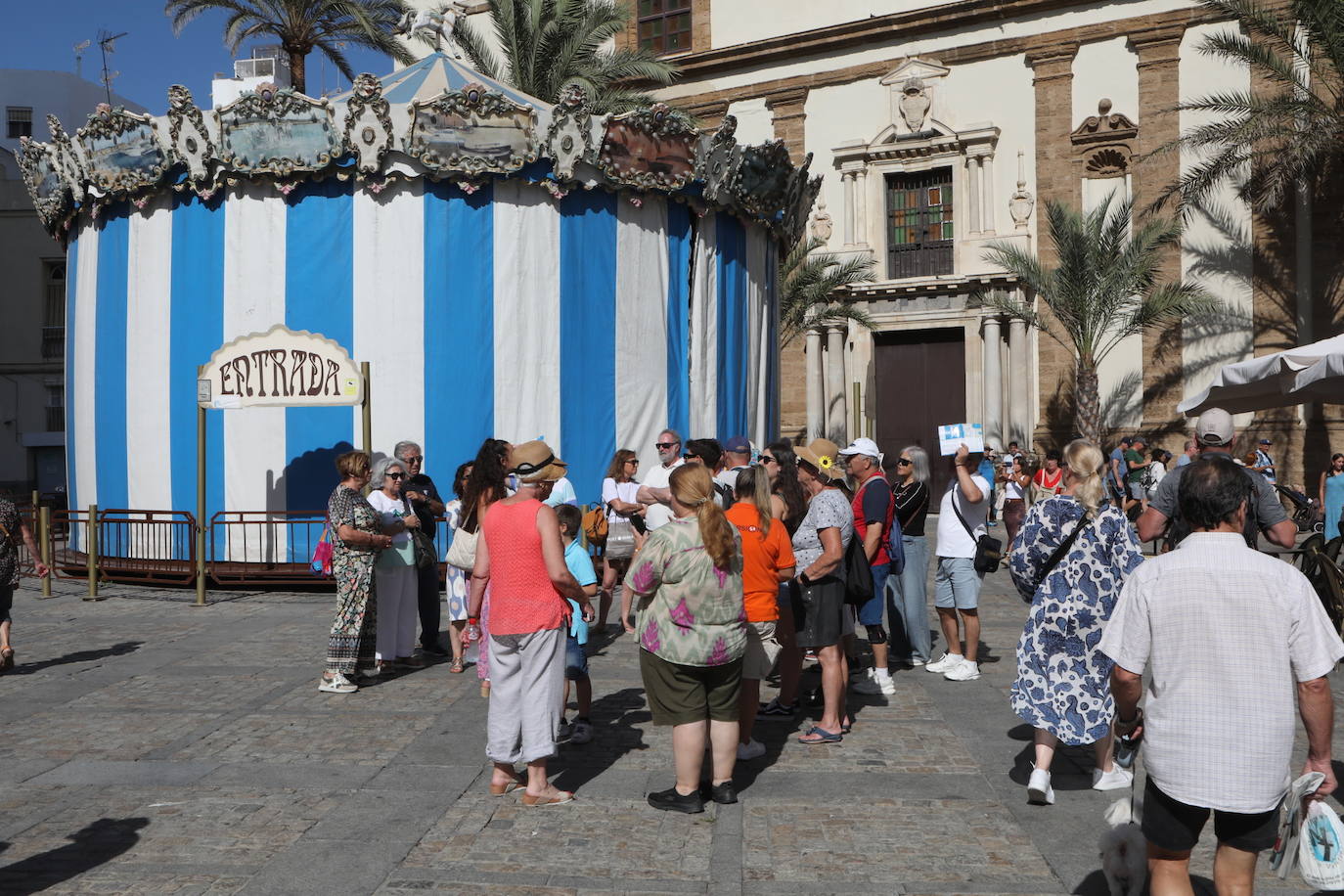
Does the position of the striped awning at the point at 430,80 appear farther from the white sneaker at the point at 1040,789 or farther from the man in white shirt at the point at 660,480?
the white sneaker at the point at 1040,789

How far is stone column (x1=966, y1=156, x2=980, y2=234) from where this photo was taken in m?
27.5

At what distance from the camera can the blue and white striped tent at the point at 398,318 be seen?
12734 mm

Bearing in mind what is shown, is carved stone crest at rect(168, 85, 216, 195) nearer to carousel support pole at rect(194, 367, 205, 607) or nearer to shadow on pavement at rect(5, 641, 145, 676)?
carousel support pole at rect(194, 367, 205, 607)

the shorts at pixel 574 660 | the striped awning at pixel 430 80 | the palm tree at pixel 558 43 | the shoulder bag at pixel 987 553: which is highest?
the palm tree at pixel 558 43

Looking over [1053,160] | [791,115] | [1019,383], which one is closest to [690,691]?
[1019,383]

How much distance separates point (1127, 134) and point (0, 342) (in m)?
32.1

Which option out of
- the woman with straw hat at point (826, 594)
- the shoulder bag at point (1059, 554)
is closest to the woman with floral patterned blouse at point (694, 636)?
the woman with straw hat at point (826, 594)

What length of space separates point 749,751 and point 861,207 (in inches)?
951

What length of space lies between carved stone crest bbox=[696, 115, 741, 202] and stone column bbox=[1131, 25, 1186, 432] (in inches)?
595

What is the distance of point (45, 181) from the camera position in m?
14.4

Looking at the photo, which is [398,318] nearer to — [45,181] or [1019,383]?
[45,181]

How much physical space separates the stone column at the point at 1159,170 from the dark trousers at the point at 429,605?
20.7 m

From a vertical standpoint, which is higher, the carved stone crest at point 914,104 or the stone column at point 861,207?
the carved stone crest at point 914,104

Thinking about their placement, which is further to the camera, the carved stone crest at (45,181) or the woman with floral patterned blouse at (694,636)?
the carved stone crest at (45,181)
